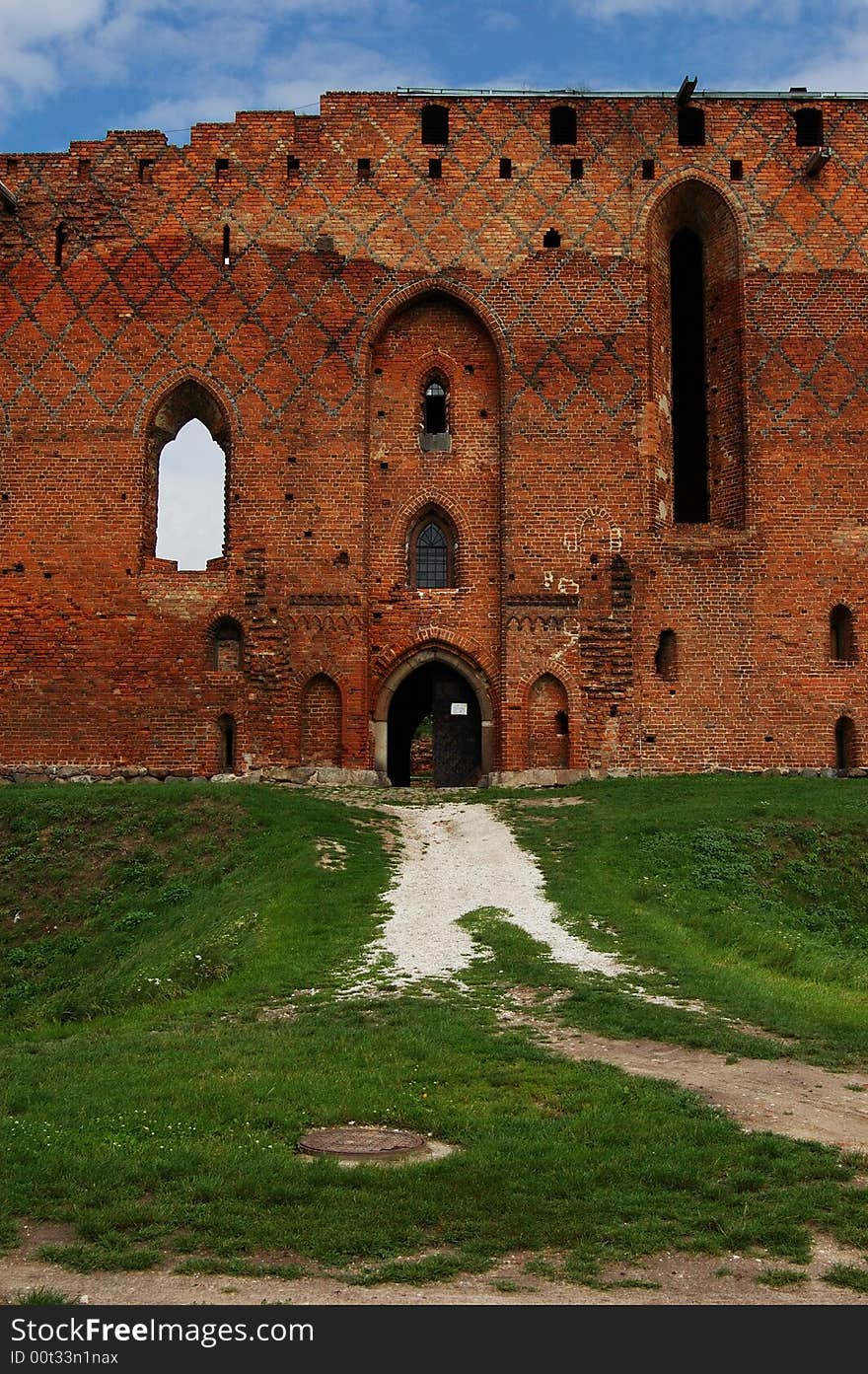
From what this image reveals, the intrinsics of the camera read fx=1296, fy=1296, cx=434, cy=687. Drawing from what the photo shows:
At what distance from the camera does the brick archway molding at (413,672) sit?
24594 millimetres

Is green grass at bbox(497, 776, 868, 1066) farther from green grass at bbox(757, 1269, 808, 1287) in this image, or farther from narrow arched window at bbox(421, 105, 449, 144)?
narrow arched window at bbox(421, 105, 449, 144)

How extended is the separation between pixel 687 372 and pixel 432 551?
6.68 m

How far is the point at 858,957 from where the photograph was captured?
559 inches

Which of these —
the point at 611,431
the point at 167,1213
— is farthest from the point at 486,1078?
the point at 611,431

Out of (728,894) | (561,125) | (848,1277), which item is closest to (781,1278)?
(848,1277)

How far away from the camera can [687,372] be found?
2683 cm

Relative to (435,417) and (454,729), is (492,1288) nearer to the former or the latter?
(454,729)

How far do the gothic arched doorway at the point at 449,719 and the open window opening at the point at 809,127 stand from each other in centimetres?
1263

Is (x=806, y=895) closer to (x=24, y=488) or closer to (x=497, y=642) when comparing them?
(x=497, y=642)

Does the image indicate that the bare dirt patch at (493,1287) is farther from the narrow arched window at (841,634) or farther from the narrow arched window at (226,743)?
the narrow arched window at (841,634)

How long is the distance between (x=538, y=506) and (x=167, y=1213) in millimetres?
19418

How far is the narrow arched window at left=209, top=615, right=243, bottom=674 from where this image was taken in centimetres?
2442

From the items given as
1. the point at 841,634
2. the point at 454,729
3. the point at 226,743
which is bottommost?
the point at 226,743

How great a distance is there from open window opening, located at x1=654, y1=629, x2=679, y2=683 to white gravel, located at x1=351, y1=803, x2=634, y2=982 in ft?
17.0
